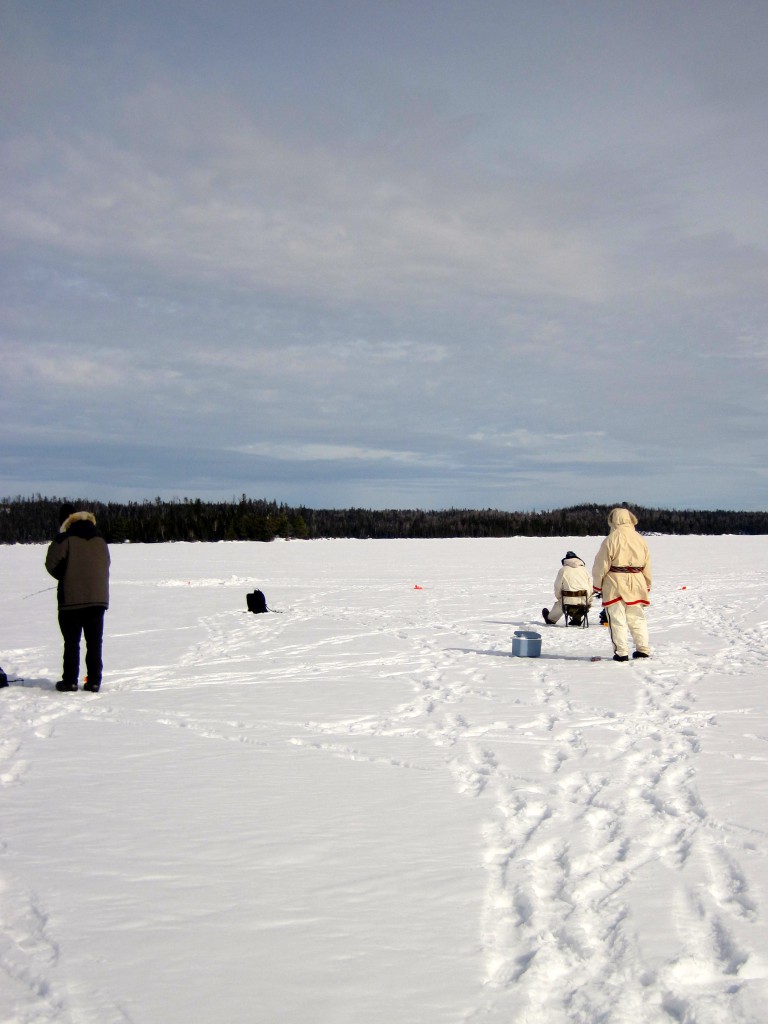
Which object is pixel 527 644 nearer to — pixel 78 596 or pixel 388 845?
pixel 78 596

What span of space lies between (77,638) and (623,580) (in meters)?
6.19

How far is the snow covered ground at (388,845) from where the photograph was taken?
3.12 m

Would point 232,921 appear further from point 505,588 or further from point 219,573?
point 219,573

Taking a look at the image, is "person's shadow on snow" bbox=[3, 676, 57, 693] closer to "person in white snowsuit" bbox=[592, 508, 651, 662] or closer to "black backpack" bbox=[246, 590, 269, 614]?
"person in white snowsuit" bbox=[592, 508, 651, 662]

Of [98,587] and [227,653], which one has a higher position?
[98,587]

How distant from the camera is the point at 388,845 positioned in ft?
15.0

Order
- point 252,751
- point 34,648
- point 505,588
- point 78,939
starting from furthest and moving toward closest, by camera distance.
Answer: point 505,588 → point 34,648 → point 252,751 → point 78,939

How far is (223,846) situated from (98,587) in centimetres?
542

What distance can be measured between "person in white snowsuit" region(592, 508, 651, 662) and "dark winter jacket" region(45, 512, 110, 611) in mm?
5711

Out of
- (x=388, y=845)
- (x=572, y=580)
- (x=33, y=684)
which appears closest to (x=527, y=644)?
(x=572, y=580)

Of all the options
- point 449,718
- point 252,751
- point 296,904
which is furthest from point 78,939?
point 449,718

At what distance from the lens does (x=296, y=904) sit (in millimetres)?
3822

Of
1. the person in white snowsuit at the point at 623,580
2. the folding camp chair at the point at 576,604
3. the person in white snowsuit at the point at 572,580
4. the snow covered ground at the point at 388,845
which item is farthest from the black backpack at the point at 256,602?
the person in white snowsuit at the point at 623,580

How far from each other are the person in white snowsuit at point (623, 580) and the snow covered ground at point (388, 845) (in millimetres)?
539
